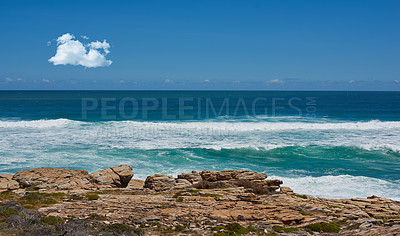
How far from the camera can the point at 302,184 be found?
1948 centimetres

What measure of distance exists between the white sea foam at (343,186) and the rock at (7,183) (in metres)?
15.5

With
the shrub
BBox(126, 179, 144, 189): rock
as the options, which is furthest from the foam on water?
the shrub

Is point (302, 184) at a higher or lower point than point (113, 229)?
lower

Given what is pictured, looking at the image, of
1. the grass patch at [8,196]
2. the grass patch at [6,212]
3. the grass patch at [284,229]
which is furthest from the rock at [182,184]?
the grass patch at [6,212]

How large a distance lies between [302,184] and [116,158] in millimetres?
14893

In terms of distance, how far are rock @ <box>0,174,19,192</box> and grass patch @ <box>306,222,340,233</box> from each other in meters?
14.0

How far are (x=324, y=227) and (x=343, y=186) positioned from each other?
9.76 meters

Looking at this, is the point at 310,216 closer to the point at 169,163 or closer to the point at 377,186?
the point at 377,186

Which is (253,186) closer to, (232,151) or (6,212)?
(6,212)

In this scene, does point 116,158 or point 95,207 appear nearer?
point 95,207

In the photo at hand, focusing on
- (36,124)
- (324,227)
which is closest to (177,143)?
(324,227)

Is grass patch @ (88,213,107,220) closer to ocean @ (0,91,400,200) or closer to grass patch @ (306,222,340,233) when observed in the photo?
grass patch @ (306,222,340,233)

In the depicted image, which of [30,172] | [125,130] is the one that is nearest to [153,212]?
[30,172]

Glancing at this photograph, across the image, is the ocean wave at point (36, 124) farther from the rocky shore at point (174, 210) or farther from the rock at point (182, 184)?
the rock at point (182, 184)
